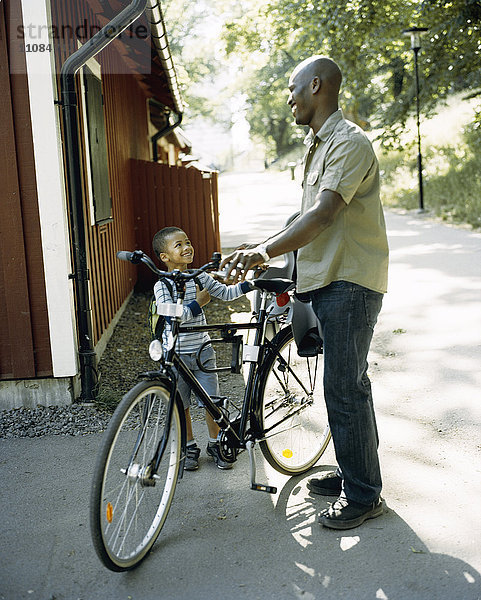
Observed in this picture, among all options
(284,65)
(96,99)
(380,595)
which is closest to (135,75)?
(96,99)

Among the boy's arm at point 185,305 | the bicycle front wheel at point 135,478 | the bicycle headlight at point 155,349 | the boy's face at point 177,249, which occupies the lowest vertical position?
the bicycle front wheel at point 135,478

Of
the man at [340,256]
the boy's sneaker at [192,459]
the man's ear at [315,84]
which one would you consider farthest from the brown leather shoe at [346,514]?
the man's ear at [315,84]

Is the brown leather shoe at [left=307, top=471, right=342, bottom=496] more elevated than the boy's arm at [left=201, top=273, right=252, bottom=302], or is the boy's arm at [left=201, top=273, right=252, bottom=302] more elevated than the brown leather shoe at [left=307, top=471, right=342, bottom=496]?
the boy's arm at [left=201, top=273, right=252, bottom=302]

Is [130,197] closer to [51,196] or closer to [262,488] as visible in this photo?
[51,196]

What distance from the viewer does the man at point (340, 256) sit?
3.15 m

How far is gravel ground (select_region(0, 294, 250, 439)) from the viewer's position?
4998 mm

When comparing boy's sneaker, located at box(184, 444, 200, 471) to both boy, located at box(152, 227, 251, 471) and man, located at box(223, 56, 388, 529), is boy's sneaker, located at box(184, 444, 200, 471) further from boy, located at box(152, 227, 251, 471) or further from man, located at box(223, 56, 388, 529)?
man, located at box(223, 56, 388, 529)

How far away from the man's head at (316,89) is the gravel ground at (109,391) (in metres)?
2.53


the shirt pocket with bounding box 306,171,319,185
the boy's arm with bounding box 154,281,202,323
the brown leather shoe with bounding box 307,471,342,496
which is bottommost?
the brown leather shoe with bounding box 307,471,342,496

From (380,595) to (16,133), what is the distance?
3746 millimetres

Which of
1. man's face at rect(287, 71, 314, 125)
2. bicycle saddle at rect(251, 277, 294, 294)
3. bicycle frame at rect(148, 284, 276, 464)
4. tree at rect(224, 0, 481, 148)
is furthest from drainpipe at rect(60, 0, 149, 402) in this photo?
tree at rect(224, 0, 481, 148)

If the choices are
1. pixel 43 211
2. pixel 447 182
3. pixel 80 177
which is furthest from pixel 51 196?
pixel 447 182

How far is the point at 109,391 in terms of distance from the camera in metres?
5.62

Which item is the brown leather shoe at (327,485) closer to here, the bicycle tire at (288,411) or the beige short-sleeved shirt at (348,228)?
the bicycle tire at (288,411)
